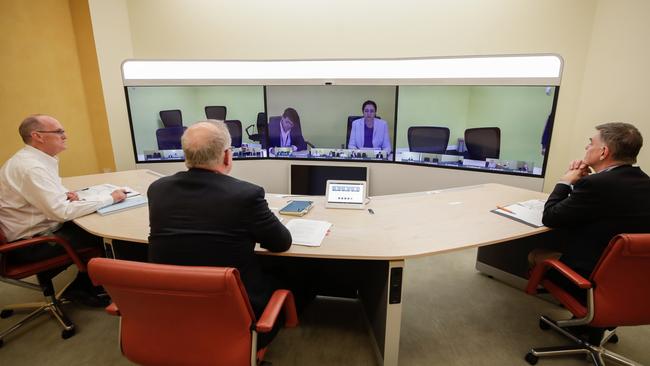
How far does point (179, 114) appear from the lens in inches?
156

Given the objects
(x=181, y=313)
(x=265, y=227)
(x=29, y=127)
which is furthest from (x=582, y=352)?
(x=29, y=127)

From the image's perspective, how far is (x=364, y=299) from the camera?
2080mm

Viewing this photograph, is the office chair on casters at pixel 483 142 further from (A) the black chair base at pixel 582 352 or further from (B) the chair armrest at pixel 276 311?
(B) the chair armrest at pixel 276 311

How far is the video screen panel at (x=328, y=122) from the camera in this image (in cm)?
374

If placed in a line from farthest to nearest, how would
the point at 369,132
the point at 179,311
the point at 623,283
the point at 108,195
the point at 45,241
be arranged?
the point at 369,132, the point at 108,195, the point at 45,241, the point at 623,283, the point at 179,311

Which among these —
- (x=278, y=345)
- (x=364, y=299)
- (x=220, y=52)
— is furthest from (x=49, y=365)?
(x=220, y=52)

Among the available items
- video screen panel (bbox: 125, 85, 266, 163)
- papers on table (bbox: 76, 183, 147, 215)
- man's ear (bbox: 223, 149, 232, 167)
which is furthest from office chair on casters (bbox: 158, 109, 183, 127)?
man's ear (bbox: 223, 149, 232, 167)

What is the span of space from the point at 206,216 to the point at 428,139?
3073mm

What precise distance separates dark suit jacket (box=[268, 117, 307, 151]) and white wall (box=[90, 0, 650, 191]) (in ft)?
2.61

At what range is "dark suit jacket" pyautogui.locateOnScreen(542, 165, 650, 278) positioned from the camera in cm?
153

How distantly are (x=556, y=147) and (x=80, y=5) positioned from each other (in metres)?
5.29

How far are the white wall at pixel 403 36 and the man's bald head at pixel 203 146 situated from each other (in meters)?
2.68

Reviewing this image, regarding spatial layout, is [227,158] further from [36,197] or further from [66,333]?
[66,333]

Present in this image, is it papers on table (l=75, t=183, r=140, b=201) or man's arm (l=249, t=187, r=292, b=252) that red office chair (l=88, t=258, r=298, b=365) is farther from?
papers on table (l=75, t=183, r=140, b=201)
